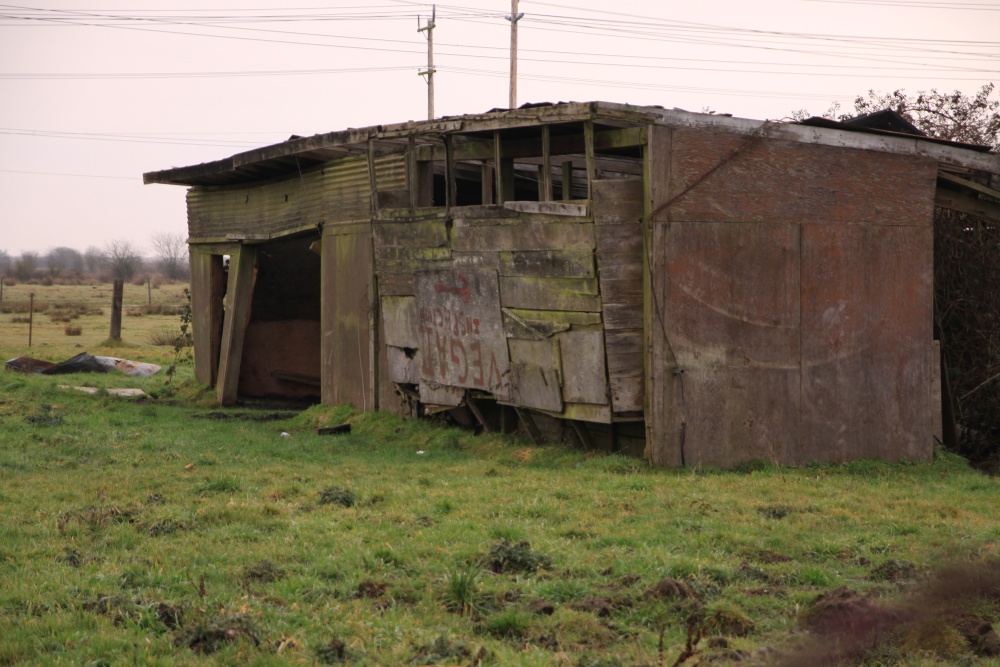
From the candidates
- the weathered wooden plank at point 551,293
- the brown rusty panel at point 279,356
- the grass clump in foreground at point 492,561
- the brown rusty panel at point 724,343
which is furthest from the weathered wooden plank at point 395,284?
the brown rusty panel at point 279,356

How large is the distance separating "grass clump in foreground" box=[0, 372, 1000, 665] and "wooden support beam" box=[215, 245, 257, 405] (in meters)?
5.72

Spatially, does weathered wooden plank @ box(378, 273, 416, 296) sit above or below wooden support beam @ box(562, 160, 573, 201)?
below

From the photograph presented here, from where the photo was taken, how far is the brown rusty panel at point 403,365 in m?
12.6

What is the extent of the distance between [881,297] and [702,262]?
2.13 m

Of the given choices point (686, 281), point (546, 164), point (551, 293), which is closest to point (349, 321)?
point (551, 293)

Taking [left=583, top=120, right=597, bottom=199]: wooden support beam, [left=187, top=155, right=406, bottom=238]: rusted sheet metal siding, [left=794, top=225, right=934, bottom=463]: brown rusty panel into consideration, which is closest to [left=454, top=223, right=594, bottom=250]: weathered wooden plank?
[left=583, top=120, right=597, bottom=199]: wooden support beam

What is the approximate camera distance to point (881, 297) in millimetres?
10586

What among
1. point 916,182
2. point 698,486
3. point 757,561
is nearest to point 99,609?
point 757,561

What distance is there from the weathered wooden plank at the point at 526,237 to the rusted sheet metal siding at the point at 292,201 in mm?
1993

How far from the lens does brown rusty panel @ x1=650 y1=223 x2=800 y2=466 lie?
977cm

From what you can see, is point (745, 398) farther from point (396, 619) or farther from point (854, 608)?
point (396, 619)

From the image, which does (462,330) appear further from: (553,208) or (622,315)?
(622,315)

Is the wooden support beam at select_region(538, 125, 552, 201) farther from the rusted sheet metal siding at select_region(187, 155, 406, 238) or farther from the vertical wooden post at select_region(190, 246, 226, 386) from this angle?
the vertical wooden post at select_region(190, 246, 226, 386)

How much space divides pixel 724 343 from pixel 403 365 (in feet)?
14.5
